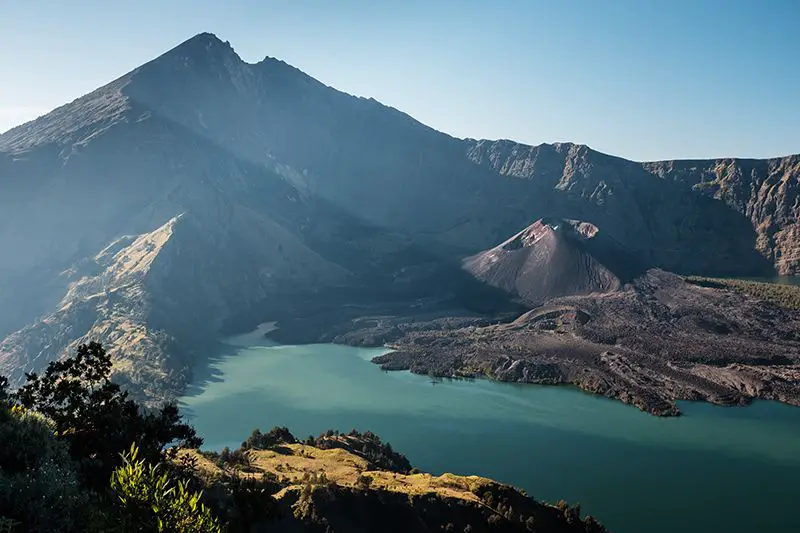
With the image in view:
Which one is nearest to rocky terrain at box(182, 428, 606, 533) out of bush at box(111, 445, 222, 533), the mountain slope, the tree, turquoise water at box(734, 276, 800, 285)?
the tree

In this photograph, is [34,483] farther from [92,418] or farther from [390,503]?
[390,503]

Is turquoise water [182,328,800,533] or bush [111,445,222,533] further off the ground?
bush [111,445,222,533]

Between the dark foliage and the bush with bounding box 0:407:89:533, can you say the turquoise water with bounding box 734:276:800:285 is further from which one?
the bush with bounding box 0:407:89:533

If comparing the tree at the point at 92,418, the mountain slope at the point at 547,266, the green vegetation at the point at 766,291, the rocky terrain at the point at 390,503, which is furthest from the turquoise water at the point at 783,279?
the tree at the point at 92,418

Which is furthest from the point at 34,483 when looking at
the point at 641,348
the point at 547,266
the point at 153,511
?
the point at 547,266

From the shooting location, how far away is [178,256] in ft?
480

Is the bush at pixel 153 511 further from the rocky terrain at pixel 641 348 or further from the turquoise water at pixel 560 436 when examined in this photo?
the rocky terrain at pixel 641 348

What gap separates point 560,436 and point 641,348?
4126cm

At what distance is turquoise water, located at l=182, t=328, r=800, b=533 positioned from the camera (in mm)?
54312

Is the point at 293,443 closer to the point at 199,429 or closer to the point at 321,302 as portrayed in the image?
the point at 199,429

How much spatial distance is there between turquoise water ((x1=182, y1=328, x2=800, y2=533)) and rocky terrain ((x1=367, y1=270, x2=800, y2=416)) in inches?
151

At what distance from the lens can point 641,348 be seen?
4124 inches

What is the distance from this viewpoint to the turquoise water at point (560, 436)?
54312 millimetres

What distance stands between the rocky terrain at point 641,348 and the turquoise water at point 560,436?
3.85 metres
